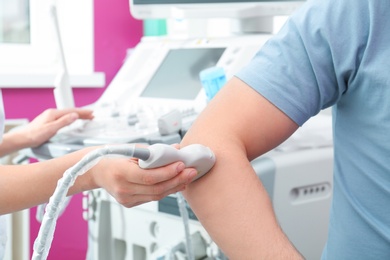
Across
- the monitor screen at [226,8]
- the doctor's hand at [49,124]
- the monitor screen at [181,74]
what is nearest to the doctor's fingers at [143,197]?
the doctor's hand at [49,124]

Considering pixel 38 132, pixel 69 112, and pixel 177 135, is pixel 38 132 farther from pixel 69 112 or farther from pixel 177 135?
pixel 177 135

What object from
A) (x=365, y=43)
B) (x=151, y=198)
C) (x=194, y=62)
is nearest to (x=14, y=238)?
(x=194, y=62)

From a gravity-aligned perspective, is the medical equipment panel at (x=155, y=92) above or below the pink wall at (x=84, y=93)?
above

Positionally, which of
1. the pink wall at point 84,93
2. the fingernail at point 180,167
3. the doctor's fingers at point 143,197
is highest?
the fingernail at point 180,167

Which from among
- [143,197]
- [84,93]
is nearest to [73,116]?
[143,197]

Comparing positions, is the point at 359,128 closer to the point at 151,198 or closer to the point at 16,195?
the point at 151,198

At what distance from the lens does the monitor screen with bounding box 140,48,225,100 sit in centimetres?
150

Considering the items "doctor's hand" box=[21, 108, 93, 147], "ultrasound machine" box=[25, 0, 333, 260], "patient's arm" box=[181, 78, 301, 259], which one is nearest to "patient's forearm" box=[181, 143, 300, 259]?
"patient's arm" box=[181, 78, 301, 259]

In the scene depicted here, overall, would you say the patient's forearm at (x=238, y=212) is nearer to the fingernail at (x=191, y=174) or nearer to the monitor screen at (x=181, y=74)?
the fingernail at (x=191, y=174)

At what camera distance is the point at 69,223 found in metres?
2.28

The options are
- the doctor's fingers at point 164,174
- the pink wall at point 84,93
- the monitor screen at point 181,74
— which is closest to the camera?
the doctor's fingers at point 164,174

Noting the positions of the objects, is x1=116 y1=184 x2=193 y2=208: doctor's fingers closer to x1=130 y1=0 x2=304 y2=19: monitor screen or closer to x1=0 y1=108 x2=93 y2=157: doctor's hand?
x1=0 y1=108 x2=93 y2=157: doctor's hand

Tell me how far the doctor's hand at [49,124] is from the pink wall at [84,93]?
845 millimetres

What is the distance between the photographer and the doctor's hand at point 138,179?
26.3 inches
